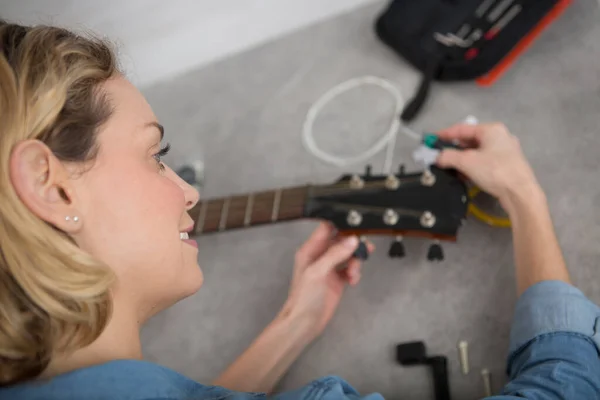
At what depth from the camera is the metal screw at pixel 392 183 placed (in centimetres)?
100

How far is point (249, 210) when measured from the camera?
3.79ft

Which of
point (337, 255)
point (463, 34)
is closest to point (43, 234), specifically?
point (337, 255)

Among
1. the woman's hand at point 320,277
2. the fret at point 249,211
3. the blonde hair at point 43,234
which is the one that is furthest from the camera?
the fret at point 249,211

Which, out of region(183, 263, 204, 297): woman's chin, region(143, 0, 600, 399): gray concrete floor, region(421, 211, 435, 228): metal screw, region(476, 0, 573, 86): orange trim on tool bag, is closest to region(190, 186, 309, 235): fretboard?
region(143, 0, 600, 399): gray concrete floor

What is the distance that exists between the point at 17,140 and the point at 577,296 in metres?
0.72

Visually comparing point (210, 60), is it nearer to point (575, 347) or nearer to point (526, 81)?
point (526, 81)

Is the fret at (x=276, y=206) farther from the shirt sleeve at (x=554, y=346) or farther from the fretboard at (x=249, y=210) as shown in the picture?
the shirt sleeve at (x=554, y=346)

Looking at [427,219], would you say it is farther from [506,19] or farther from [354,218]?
[506,19]

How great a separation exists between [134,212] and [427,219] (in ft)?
1.54

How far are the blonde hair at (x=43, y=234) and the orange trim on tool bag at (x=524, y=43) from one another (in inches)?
31.5

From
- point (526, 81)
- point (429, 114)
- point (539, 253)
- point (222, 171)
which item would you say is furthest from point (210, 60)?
point (539, 253)

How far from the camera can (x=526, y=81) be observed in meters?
1.19

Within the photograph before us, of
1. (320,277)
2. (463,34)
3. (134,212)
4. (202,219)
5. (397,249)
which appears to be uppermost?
A: (463,34)

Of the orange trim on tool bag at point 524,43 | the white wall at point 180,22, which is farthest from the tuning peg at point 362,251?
the white wall at point 180,22
